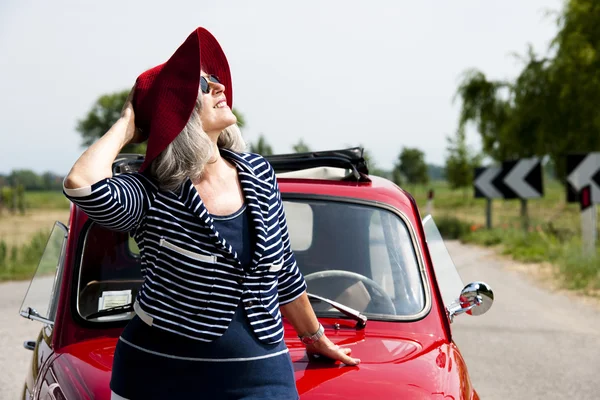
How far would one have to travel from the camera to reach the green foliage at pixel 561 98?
2175 cm

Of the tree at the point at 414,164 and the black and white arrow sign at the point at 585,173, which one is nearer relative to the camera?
the black and white arrow sign at the point at 585,173

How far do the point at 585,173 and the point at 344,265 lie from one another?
1035 centimetres

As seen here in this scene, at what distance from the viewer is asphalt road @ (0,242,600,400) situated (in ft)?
20.0

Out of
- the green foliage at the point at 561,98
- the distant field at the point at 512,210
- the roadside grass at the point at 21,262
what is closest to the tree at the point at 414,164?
the distant field at the point at 512,210

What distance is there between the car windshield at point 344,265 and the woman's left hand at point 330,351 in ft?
1.86

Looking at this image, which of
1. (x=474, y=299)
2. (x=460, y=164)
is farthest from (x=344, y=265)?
(x=460, y=164)

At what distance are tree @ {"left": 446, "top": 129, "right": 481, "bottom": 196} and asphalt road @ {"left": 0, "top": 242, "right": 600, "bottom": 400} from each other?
4710 cm

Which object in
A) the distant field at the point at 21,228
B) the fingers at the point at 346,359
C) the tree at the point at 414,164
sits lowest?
the tree at the point at 414,164

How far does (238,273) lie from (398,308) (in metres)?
1.46

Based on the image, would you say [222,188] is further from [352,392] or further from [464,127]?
[464,127]

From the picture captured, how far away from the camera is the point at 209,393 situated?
205cm

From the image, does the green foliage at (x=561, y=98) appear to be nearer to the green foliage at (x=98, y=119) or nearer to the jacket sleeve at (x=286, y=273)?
the jacket sleeve at (x=286, y=273)

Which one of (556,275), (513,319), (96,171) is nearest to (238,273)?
(96,171)

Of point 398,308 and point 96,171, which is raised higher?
point 96,171
